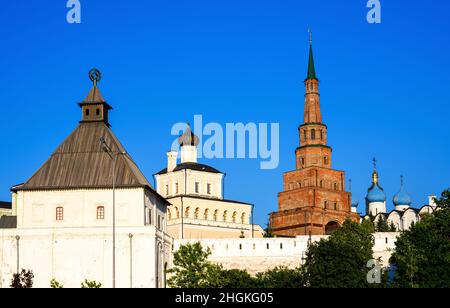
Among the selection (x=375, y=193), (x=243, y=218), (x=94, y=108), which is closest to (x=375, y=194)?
(x=375, y=193)

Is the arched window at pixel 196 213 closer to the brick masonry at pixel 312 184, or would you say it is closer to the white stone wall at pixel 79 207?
the brick masonry at pixel 312 184

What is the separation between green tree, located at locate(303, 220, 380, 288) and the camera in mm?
66875

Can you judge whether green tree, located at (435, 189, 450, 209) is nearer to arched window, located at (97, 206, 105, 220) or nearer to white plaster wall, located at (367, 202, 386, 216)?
arched window, located at (97, 206, 105, 220)

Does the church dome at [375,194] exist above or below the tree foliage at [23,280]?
above

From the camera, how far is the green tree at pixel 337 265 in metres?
66.9

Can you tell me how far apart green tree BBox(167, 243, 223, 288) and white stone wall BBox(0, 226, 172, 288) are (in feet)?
→ 6.97

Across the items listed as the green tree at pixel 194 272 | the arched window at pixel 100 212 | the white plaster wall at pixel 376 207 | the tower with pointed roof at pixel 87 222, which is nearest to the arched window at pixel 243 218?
the white plaster wall at pixel 376 207

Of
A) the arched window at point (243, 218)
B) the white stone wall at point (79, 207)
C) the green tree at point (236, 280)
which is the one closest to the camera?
the green tree at point (236, 280)

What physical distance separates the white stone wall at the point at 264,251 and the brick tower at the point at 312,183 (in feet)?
70.6

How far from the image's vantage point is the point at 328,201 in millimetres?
106188

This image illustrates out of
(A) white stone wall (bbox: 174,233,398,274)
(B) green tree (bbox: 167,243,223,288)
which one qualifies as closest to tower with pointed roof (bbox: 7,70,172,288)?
(B) green tree (bbox: 167,243,223,288)

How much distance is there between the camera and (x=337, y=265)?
68.1 m

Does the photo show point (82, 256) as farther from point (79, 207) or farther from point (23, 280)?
point (23, 280)

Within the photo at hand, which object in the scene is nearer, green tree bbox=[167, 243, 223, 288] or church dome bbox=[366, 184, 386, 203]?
green tree bbox=[167, 243, 223, 288]
